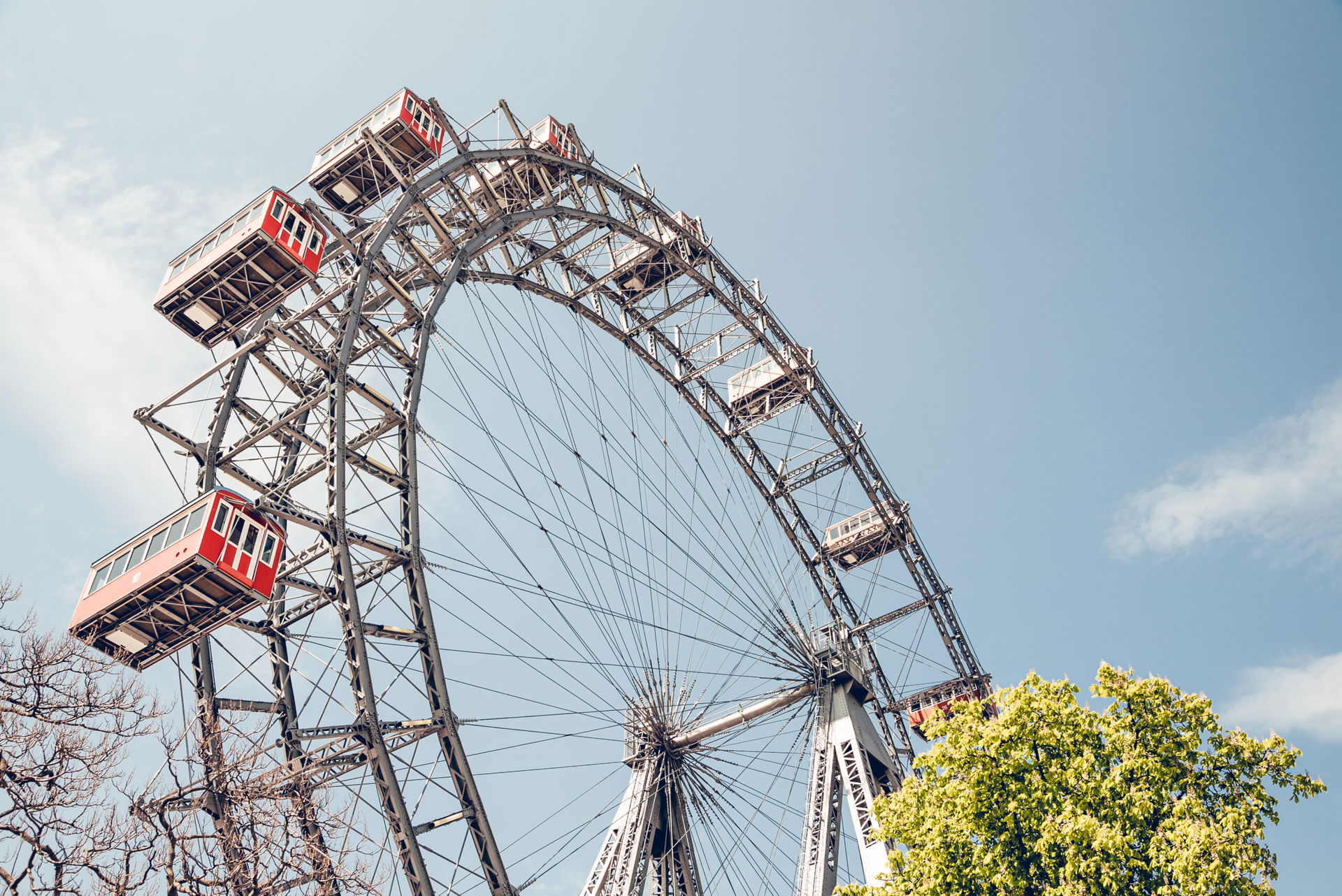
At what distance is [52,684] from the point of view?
15.7 meters

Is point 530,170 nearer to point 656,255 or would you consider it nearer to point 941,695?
point 656,255

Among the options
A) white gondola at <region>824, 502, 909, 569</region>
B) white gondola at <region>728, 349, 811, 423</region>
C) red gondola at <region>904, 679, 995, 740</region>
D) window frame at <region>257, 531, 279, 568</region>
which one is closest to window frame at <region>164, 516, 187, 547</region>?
window frame at <region>257, 531, 279, 568</region>

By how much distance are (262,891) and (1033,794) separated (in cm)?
1138

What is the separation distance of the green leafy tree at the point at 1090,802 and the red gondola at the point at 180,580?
1143 cm

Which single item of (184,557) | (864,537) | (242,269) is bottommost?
(184,557)

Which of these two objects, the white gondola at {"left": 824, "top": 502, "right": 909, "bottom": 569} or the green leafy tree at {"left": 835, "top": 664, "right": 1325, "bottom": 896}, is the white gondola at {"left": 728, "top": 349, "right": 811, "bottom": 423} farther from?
the green leafy tree at {"left": 835, "top": 664, "right": 1325, "bottom": 896}

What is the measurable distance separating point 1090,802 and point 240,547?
47.3 feet

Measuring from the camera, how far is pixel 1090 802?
52.9 ft

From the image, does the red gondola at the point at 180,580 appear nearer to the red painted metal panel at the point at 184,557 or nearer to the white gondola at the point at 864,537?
the red painted metal panel at the point at 184,557

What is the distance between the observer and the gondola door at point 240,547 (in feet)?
57.9

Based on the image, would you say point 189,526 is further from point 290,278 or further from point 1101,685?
point 1101,685

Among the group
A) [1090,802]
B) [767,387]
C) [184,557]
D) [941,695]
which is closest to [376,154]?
[184,557]

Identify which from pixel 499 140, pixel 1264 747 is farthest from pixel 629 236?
pixel 1264 747

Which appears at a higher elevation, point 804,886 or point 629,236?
point 629,236
